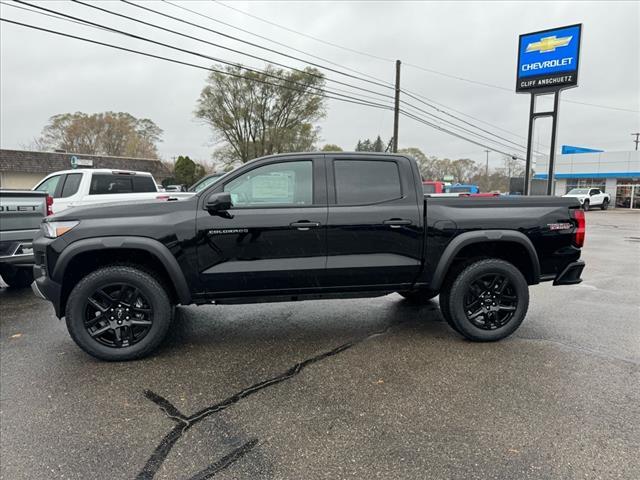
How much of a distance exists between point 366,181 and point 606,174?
4013 centimetres

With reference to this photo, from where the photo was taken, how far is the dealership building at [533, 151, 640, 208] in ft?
111

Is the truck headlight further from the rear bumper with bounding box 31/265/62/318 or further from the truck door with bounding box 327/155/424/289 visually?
the truck door with bounding box 327/155/424/289

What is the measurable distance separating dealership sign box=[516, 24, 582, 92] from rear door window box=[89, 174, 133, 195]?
47.3 ft

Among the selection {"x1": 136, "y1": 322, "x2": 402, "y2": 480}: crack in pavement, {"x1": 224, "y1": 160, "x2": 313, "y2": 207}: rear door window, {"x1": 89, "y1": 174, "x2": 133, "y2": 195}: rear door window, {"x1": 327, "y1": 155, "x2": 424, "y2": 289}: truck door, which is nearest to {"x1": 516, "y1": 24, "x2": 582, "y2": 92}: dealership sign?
{"x1": 327, "y1": 155, "x2": 424, "y2": 289}: truck door

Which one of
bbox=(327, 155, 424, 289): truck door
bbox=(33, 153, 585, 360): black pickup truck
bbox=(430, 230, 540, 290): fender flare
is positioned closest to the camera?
bbox=(33, 153, 585, 360): black pickup truck

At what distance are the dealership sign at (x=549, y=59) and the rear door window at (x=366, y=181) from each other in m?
13.9

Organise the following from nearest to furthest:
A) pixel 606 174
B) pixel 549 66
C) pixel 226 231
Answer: pixel 226 231, pixel 549 66, pixel 606 174

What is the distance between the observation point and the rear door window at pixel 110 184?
9.24m

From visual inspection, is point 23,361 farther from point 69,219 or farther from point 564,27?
point 564,27

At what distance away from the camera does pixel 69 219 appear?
3.56 m

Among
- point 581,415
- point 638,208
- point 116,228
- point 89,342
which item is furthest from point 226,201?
point 638,208

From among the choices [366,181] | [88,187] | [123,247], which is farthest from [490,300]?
[88,187]

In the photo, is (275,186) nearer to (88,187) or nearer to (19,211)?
(19,211)

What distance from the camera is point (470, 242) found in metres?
3.94
